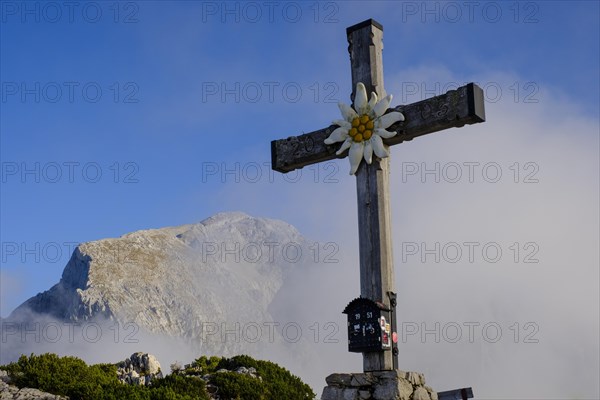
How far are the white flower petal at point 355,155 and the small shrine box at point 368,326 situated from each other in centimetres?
199

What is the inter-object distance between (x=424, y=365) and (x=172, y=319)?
71191 mm

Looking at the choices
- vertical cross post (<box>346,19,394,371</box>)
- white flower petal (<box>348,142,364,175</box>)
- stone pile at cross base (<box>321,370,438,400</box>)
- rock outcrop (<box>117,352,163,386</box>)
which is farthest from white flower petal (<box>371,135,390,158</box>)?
rock outcrop (<box>117,352,163,386</box>)

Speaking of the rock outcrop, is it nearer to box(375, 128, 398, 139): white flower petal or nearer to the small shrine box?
the small shrine box

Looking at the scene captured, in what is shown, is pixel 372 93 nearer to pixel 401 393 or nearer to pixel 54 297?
pixel 401 393

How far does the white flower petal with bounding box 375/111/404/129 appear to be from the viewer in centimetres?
1138

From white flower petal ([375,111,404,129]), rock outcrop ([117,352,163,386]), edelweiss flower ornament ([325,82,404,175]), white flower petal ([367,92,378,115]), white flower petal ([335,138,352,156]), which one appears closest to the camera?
white flower petal ([375,111,404,129])

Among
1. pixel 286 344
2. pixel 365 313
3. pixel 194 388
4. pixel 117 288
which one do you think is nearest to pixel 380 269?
pixel 365 313

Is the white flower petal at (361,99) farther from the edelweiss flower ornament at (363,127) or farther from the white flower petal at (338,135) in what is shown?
the white flower petal at (338,135)

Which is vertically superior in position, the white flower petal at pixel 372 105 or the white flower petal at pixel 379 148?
the white flower petal at pixel 372 105

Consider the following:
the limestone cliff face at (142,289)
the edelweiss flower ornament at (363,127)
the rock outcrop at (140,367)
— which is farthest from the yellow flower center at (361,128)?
the limestone cliff face at (142,289)

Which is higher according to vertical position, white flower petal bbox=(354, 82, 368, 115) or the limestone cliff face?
white flower petal bbox=(354, 82, 368, 115)

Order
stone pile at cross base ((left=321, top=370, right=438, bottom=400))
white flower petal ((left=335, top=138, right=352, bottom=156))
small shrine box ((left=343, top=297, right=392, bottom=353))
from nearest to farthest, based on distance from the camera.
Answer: stone pile at cross base ((left=321, top=370, right=438, bottom=400)) → small shrine box ((left=343, top=297, right=392, bottom=353)) → white flower petal ((left=335, top=138, right=352, bottom=156))

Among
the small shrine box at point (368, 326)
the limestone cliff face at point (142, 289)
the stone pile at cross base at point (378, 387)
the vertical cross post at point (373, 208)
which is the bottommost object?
the limestone cliff face at point (142, 289)

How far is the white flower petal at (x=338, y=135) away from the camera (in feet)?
39.2
